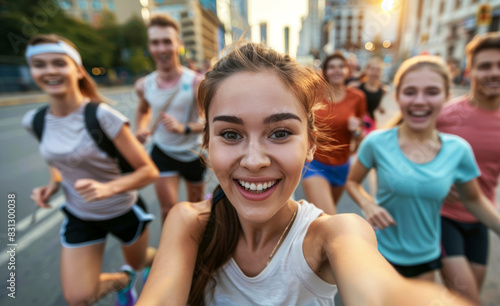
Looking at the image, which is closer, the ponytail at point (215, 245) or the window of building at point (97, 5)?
the ponytail at point (215, 245)

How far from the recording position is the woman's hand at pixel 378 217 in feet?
4.66

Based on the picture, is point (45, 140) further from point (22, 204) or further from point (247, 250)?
point (22, 204)

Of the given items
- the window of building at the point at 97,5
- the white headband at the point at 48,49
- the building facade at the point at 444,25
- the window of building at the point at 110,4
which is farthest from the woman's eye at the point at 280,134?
the window of building at the point at 110,4

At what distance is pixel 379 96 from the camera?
5508 mm

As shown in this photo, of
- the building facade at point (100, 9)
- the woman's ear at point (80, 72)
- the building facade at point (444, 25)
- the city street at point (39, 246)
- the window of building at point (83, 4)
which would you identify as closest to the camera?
the woman's ear at point (80, 72)

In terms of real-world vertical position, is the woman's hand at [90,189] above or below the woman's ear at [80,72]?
below

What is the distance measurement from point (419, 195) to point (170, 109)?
99.5 inches

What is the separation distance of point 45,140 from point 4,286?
1.27 m

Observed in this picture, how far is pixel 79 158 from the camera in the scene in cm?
193

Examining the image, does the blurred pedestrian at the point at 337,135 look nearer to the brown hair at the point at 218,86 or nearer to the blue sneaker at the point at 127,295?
the brown hair at the point at 218,86

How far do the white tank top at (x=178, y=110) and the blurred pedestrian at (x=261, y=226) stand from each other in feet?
6.11

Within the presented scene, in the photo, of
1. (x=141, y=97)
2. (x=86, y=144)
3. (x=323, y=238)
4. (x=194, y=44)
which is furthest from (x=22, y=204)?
(x=194, y=44)

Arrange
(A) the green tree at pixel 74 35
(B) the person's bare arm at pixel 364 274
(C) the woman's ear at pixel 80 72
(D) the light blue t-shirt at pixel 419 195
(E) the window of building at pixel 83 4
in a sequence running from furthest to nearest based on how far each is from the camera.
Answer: (E) the window of building at pixel 83 4, (A) the green tree at pixel 74 35, (C) the woman's ear at pixel 80 72, (D) the light blue t-shirt at pixel 419 195, (B) the person's bare arm at pixel 364 274

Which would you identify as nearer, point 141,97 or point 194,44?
point 141,97
